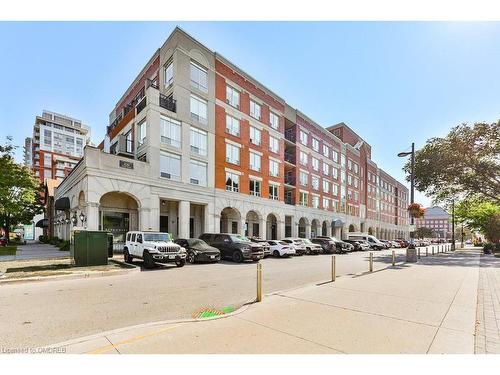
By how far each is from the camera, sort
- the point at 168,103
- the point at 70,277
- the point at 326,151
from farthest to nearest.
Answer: the point at 326,151 < the point at 168,103 < the point at 70,277

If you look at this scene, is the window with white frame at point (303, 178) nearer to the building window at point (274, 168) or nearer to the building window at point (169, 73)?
the building window at point (274, 168)

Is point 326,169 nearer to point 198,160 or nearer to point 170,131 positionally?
point 198,160

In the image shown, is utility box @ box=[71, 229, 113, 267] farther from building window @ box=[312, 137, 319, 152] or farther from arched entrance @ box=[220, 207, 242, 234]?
building window @ box=[312, 137, 319, 152]

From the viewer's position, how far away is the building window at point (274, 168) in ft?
115

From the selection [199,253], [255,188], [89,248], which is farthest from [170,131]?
[89,248]

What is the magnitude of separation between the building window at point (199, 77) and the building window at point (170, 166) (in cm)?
728

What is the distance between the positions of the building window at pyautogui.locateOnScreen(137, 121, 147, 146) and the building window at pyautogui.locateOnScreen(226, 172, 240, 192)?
29.0ft

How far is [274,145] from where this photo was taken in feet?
117

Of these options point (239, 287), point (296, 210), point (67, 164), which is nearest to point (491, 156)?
point (296, 210)

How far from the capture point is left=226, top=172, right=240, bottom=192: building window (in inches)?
1153

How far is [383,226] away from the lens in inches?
2704

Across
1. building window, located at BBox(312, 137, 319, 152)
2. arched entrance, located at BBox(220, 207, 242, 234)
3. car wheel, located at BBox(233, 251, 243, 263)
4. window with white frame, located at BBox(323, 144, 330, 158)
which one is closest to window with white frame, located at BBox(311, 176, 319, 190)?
building window, located at BBox(312, 137, 319, 152)

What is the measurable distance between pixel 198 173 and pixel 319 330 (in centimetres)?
2272

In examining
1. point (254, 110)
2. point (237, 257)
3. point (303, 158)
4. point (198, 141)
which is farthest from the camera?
point (303, 158)
